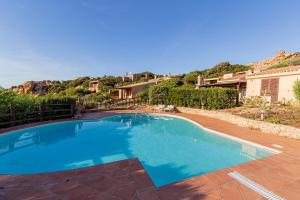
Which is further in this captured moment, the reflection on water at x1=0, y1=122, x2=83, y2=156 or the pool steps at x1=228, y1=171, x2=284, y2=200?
the reflection on water at x1=0, y1=122, x2=83, y2=156

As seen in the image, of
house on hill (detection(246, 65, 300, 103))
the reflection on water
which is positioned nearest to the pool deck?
the reflection on water

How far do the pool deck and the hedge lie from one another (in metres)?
10.9

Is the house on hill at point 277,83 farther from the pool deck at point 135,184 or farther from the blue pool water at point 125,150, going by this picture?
the pool deck at point 135,184

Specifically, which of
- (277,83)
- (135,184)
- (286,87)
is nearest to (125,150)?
(135,184)

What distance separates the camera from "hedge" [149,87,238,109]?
15602 mm

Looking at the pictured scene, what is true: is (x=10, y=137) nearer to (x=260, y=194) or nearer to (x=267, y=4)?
(x=260, y=194)

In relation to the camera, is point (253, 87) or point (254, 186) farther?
point (253, 87)

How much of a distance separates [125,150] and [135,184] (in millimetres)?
3427

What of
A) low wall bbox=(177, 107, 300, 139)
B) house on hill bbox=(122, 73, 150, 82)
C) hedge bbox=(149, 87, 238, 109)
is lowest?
low wall bbox=(177, 107, 300, 139)

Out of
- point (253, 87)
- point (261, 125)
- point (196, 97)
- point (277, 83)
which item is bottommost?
point (261, 125)

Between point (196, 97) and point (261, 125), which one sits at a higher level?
point (196, 97)

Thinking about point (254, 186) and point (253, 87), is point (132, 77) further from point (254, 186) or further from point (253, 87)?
point (254, 186)

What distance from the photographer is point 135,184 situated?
3.80 metres

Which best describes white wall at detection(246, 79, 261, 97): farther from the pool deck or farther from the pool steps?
the pool steps
